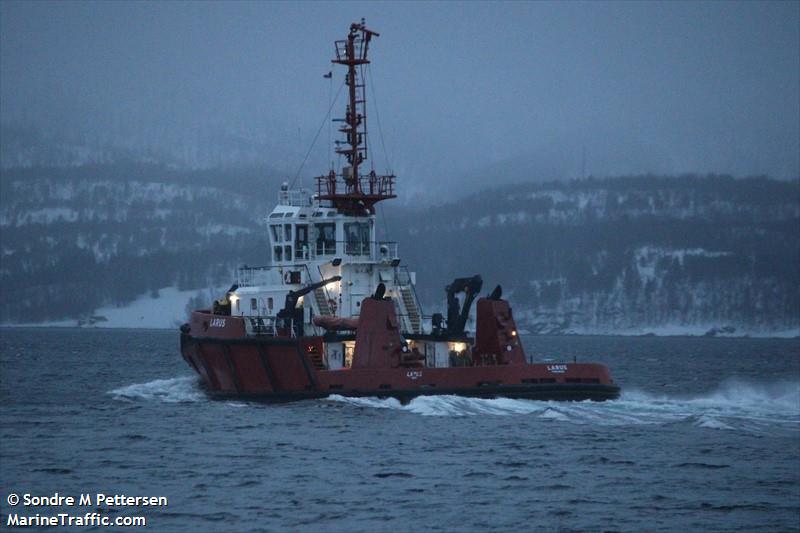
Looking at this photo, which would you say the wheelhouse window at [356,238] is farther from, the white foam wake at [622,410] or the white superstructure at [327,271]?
the white foam wake at [622,410]

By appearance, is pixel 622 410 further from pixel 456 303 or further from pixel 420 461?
pixel 420 461

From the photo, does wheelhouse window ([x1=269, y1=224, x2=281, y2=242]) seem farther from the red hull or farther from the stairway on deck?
the red hull

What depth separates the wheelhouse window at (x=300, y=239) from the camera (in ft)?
139

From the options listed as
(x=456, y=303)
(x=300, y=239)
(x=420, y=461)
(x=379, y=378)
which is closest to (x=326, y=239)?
(x=300, y=239)

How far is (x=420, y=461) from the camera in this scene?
95.8ft

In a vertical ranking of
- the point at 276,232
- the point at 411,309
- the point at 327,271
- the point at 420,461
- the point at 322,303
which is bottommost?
the point at 420,461

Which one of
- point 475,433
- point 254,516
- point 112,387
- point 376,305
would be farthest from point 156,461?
point 112,387

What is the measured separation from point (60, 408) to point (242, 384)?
18.3 ft

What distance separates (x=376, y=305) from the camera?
125ft

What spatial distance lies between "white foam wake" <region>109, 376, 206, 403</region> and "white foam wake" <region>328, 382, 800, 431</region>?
7.09 meters

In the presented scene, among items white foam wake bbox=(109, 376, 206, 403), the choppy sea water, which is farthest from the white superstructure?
the choppy sea water

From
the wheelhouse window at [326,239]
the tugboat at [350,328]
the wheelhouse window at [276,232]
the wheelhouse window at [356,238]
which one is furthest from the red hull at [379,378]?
the wheelhouse window at [276,232]

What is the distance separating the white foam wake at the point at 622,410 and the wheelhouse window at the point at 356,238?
19.8ft

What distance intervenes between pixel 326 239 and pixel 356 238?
951mm
